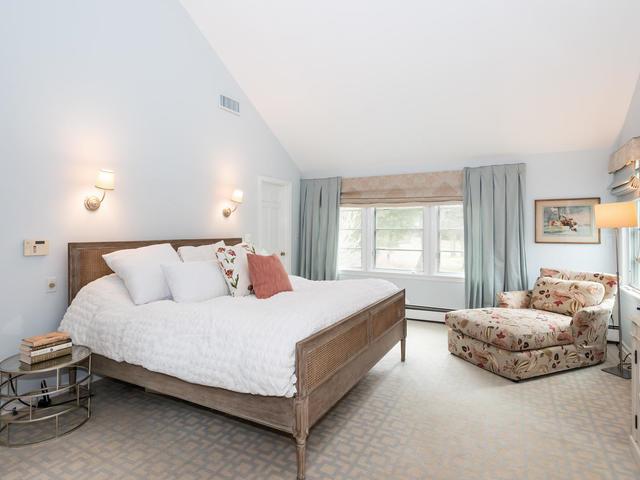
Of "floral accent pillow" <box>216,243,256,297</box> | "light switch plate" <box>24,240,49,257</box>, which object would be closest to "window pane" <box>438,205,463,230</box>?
"floral accent pillow" <box>216,243,256,297</box>

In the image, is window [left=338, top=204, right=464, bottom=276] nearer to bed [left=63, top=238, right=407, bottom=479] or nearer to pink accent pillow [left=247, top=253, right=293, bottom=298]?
bed [left=63, top=238, right=407, bottom=479]

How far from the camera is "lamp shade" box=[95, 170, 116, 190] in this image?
3029 mm

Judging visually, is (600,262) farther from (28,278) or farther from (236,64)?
(28,278)

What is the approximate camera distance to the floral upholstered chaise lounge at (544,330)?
3162mm

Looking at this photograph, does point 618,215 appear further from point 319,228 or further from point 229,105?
point 229,105

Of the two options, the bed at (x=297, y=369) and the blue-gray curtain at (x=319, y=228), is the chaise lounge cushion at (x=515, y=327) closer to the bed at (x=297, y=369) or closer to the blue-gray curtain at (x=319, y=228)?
→ the bed at (x=297, y=369)

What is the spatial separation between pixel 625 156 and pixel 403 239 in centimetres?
263

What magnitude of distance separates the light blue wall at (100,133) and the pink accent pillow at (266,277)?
1210 millimetres

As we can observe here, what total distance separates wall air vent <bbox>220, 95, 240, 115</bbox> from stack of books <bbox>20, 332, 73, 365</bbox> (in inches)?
115

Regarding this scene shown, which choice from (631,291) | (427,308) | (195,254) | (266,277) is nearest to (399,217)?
(427,308)

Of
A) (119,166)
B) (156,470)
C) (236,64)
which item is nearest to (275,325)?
(156,470)

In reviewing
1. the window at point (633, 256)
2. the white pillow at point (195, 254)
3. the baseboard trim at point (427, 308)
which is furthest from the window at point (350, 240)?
the window at point (633, 256)

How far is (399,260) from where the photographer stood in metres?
5.46

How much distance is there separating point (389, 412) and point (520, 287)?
9.07 feet
